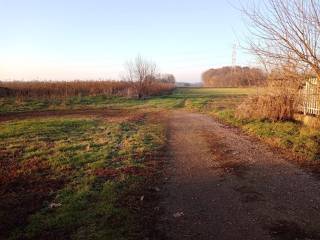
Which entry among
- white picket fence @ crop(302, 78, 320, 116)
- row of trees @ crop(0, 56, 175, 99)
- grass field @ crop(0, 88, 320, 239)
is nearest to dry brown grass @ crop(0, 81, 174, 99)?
row of trees @ crop(0, 56, 175, 99)

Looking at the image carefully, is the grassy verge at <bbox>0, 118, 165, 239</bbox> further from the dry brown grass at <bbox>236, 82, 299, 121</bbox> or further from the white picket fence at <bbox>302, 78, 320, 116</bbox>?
the white picket fence at <bbox>302, 78, 320, 116</bbox>

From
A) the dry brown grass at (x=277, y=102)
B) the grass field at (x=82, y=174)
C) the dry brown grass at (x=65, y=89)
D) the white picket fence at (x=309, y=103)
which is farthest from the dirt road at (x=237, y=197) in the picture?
the dry brown grass at (x=65, y=89)

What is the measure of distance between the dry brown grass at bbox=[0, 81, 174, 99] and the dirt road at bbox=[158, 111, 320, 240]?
27.6 metres

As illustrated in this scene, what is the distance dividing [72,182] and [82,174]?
0.59m

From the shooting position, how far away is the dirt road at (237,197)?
4500mm

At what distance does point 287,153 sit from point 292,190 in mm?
3128

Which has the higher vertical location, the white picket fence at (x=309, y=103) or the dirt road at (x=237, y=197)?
the white picket fence at (x=309, y=103)

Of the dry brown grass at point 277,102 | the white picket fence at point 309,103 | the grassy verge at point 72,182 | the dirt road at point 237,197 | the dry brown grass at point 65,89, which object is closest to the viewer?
the dirt road at point 237,197

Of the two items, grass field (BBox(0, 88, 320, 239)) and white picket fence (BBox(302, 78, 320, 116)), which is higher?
white picket fence (BBox(302, 78, 320, 116))

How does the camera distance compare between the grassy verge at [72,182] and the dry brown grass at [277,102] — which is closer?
the grassy verge at [72,182]

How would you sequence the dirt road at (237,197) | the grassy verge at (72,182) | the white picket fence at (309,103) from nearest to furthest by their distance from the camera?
the dirt road at (237,197)
the grassy verge at (72,182)
the white picket fence at (309,103)

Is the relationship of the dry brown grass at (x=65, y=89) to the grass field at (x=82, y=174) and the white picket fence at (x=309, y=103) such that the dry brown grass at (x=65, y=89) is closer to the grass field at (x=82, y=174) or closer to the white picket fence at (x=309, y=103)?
the grass field at (x=82, y=174)

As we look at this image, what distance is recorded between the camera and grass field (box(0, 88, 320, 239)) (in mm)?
4703

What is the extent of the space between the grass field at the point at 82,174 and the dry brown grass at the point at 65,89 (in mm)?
20479
